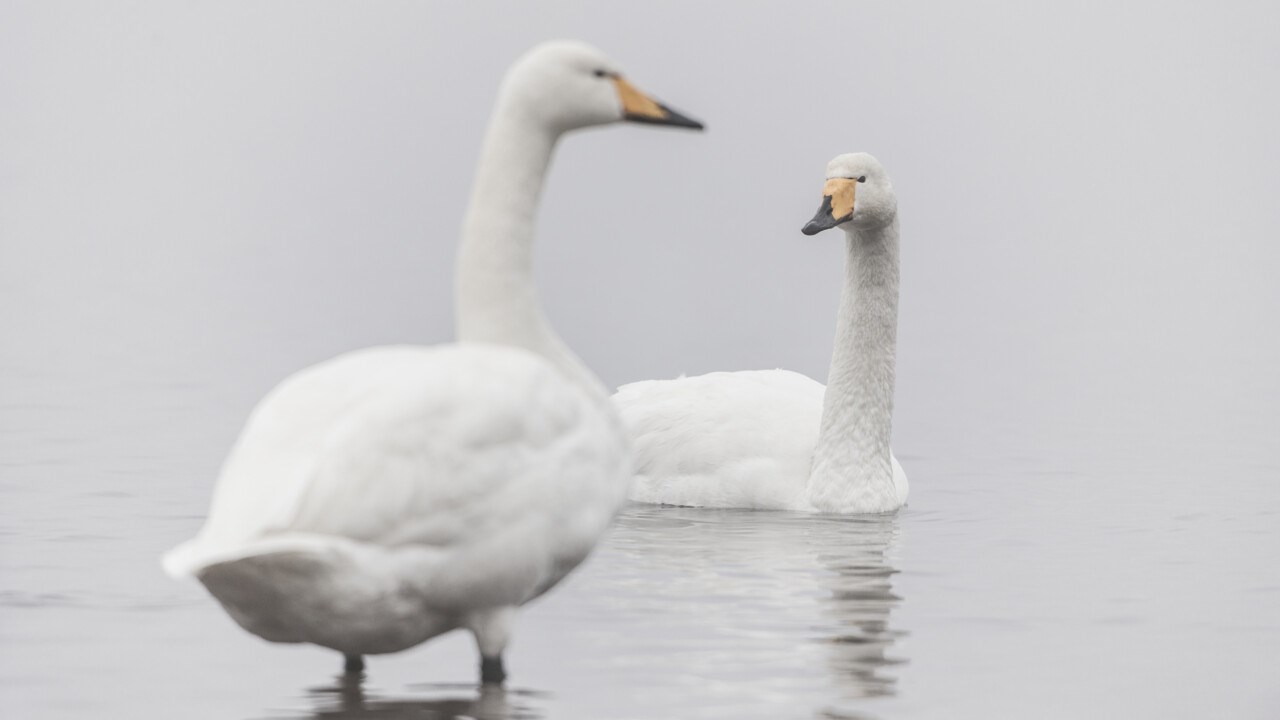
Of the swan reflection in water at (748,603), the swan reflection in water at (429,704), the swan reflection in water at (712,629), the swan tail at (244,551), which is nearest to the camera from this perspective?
the swan tail at (244,551)

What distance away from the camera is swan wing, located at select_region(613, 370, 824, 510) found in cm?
1303

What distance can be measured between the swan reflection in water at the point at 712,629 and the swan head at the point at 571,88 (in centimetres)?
219

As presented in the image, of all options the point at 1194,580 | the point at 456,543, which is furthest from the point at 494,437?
the point at 1194,580

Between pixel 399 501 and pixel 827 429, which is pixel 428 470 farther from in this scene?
pixel 827 429

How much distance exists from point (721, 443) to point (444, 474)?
633cm

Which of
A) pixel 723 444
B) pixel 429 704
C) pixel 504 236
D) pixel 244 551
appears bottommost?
pixel 429 704

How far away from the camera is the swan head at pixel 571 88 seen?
305 inches

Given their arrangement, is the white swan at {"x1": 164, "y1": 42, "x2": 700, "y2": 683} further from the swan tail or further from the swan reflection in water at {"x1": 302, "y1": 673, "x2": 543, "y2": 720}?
the swan reflection in water at {"x1": 302, "y1": 673, "x2": 543, "y2": 720}

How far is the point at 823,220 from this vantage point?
1248 centimetres

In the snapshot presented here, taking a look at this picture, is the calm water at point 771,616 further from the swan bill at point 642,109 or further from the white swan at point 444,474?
the swan bill at point 642,109

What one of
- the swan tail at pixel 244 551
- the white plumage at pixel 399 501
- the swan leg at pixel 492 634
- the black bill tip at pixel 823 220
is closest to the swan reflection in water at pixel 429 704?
the swan leg at pixel 492 634

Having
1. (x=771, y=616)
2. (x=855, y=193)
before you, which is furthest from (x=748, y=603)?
(x=855, y=193)

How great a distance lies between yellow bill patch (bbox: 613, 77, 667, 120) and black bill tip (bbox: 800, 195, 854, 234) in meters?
4.41

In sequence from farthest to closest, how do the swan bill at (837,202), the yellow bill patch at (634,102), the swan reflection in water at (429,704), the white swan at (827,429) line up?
1. the white swan at (827,429)
2. the swan bill at (837,202)
3. the yellow bill patch at (634,102)
4. the swan reflection in water at (429,704)
